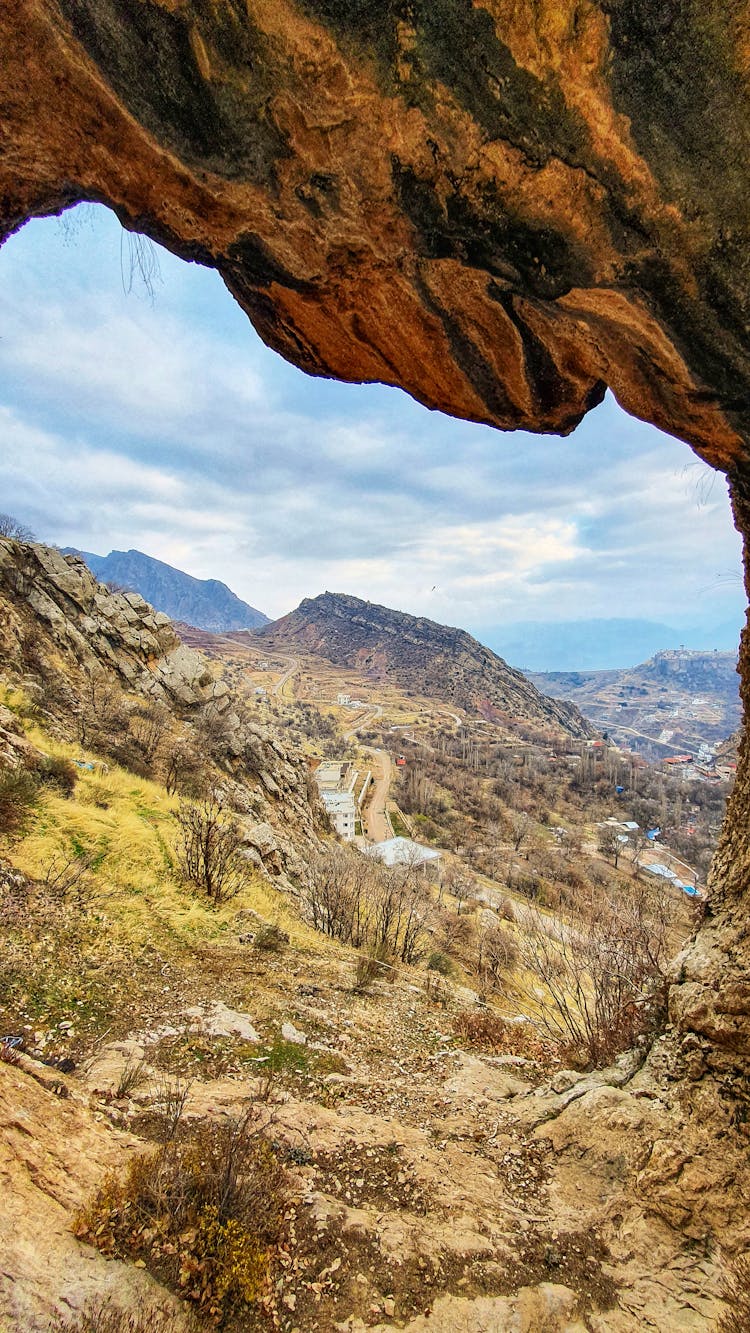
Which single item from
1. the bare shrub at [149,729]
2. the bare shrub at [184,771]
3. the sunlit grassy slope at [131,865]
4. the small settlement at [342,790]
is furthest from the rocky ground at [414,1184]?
the small settlement at [342,790]

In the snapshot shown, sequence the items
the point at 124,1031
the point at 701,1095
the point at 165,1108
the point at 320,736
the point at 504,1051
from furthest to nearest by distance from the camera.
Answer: the point at 320,736, the point at 504,1051, the point at 124,1031, the point at 165,1108, the point at 701,1095

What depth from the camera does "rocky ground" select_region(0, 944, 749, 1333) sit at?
3.23 metres

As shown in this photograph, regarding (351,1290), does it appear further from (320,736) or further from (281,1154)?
(320,736)

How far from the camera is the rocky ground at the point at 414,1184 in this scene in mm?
3232

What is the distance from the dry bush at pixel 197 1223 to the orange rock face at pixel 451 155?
677cm

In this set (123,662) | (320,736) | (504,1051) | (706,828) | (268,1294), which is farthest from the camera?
(320,736)

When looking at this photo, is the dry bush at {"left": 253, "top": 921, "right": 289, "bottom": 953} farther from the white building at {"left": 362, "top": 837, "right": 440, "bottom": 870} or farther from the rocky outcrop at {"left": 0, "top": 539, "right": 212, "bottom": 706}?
the white building at {"left": 362, "top": 837, "right": 440, "bottom": 870}

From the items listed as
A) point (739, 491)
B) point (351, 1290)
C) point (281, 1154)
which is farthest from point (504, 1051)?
point (739, 491)

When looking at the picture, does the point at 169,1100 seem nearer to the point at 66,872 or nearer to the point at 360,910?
the point at 66,872

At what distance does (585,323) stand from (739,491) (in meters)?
2.02

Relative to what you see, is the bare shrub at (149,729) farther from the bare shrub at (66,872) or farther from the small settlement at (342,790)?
the small settlement at (342,790)

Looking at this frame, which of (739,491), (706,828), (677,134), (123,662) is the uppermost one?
(677,134)

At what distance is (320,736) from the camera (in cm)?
8662

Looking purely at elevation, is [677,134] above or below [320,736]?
above
